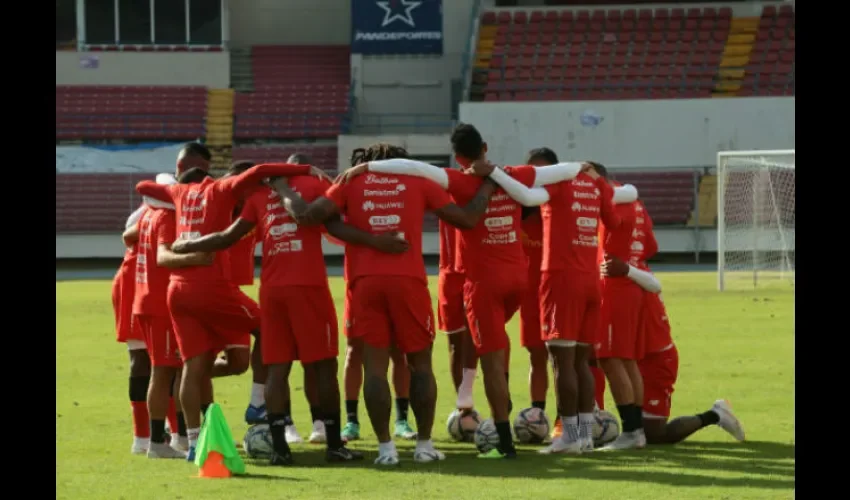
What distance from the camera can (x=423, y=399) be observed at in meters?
9.53

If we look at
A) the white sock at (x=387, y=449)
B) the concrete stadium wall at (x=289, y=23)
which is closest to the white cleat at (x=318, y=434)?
the white sock at (x=387, y=449)

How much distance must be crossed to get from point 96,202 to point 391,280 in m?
33.3

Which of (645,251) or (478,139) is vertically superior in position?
(478,139)

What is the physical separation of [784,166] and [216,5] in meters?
22.5

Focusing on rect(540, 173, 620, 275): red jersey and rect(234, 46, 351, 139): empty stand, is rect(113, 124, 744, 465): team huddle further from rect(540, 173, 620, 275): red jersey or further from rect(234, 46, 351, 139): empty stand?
rect(234, 46, 351, 139): empty stand

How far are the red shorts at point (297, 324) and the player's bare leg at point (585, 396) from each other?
1.91m

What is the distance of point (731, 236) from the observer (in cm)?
3231

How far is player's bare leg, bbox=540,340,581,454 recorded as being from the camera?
1010 cm

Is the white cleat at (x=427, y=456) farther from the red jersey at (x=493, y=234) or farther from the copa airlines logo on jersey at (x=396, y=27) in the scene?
the copa airlines logo on jersey at (x=396, y=27)

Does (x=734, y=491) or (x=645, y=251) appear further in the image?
(x=645, y=251)

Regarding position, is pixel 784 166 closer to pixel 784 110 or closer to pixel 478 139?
pixel 784 110

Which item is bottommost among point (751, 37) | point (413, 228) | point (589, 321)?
point (589, 321)

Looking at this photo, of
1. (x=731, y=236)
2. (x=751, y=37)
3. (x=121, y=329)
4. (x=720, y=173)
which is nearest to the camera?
(x=121, y=329)
